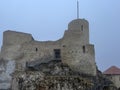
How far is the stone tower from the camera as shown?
58.8 metres

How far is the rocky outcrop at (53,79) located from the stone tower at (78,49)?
0.98 meters

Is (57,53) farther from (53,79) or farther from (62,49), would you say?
(53,79)

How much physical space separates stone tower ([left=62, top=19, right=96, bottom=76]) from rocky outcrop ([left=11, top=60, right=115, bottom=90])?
980 millimetres

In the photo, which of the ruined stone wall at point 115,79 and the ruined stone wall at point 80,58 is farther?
the ruined stone wall at point 115,79

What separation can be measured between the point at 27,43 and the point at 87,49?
9018mm

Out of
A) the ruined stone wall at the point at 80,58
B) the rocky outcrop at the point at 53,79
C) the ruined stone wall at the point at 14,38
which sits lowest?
the rocky outcrop at the point at 53,79

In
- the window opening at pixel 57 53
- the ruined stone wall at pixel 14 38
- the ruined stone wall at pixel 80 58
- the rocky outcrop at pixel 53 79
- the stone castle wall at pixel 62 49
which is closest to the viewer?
the rocky outcrop at pixel 53 79

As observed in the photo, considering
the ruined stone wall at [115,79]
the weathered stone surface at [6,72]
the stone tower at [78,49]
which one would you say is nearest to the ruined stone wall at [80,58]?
the stone tower at [78,49]

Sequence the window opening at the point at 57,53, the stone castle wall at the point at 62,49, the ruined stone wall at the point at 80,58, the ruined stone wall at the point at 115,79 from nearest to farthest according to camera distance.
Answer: the ruined stone wall at the point at 80,58
the stone castle wall at the point at 62,49
the window opening at the point at 57,53
the ruined stone wall at the point at 115,79

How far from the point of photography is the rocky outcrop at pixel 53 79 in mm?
55928

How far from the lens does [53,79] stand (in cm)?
5631

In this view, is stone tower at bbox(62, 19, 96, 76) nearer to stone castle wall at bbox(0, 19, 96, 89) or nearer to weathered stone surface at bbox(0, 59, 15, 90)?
stone castle wall at bbox(0, 19, 96, 89)

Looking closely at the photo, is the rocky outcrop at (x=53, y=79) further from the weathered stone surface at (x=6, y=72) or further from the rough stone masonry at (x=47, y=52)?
the weathered stone surface at (x=6, y=72)

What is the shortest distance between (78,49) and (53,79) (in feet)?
20.0
